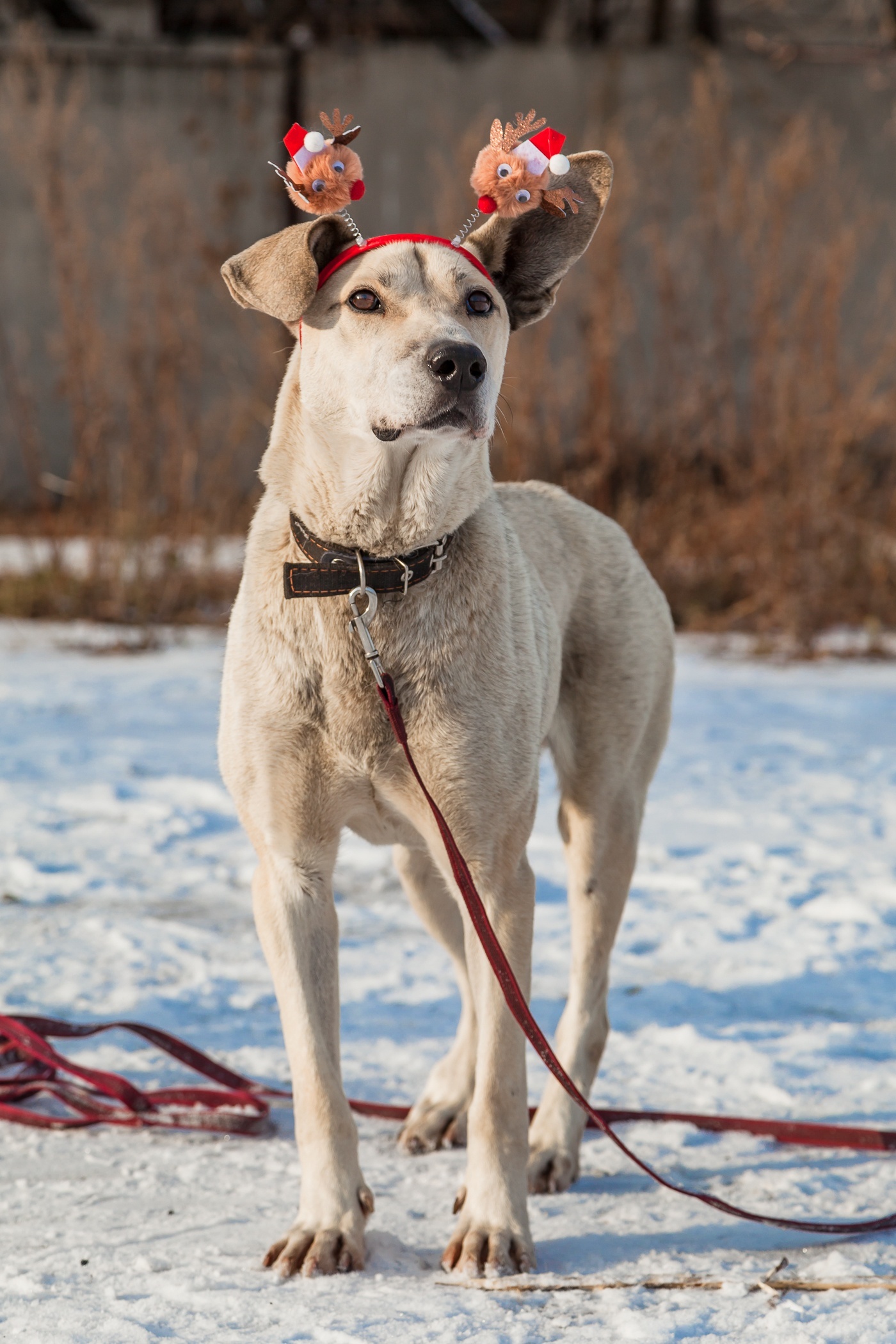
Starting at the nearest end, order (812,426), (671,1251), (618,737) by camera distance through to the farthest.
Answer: (671,1251) < (618,737) < (812,426)

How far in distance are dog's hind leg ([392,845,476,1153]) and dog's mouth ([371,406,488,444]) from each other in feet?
3.12

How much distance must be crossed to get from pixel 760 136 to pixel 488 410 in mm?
11351

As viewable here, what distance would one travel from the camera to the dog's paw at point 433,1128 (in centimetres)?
298

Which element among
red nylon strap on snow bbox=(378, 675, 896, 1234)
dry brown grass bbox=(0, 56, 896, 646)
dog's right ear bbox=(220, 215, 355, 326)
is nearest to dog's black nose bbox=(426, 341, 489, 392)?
dog's right ear bbox=(220, 215, 355, 326)

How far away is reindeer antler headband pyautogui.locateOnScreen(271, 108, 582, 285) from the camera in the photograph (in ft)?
8.40

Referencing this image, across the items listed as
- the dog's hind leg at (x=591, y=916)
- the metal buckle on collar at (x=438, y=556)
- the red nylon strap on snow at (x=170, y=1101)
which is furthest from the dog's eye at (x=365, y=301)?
the red nylon strap on snow at (x=170, y=1101)

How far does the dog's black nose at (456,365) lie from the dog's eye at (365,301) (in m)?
0.23

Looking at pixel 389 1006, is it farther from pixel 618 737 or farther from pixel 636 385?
pixel 636 385

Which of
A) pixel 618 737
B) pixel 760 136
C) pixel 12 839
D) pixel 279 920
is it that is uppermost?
pixel 760 136

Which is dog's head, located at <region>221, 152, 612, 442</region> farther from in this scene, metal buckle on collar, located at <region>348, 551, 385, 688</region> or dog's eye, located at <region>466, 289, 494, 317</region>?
metal buckle on collar, located at <region>348, 551, 385, 688</region>

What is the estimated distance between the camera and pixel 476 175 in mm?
2639

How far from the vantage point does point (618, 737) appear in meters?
3.15

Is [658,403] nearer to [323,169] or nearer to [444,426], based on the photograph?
[323,169]

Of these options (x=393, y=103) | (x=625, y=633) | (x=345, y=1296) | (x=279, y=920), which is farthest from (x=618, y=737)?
(x=393, y=103)
